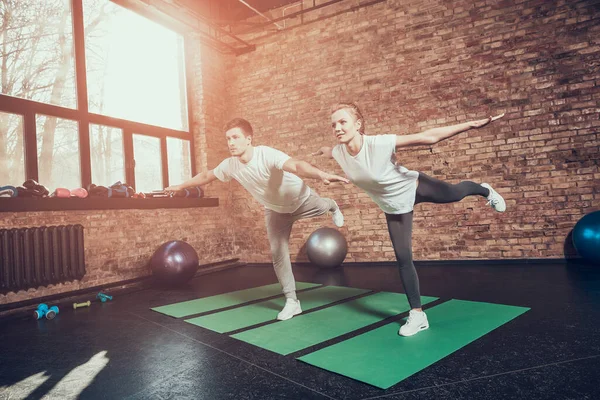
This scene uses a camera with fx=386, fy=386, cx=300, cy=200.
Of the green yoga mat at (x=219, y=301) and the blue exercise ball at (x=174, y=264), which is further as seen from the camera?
the blue exercise ball at (x=174, y=264)

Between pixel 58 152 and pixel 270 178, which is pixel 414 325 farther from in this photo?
pixel 58 152

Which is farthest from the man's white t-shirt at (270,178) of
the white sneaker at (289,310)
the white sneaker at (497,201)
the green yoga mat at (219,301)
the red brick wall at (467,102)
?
the red brick wall at (467,102)

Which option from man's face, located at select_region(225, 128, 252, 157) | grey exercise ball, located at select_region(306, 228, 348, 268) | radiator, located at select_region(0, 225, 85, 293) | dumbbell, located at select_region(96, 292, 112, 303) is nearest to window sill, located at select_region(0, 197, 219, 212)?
radiator, located at select_region(0, 225, 85, 293)

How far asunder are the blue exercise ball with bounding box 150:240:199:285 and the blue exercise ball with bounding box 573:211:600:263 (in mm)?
4754

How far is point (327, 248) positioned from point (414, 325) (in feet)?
9.73

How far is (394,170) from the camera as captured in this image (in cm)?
266

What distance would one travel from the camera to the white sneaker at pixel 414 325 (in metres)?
2.66

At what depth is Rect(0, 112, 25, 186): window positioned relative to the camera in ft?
14.2

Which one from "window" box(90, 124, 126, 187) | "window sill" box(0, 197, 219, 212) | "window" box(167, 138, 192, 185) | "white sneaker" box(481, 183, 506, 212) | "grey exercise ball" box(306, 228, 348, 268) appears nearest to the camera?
"white sneaker" box(481, 183, 506, 212)

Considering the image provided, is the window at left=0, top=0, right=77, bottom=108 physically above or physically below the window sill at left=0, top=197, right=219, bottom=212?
above

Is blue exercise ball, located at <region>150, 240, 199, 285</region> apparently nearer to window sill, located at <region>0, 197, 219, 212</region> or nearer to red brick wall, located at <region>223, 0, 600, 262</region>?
window sill, located at <region>0, 197, 219, 212</region>

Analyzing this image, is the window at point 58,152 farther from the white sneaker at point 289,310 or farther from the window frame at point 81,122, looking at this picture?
the white sneaker at point 289,310

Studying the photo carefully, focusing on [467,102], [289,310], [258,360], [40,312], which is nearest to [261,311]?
[289,310]

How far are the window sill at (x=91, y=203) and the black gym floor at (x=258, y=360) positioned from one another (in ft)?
3.77
